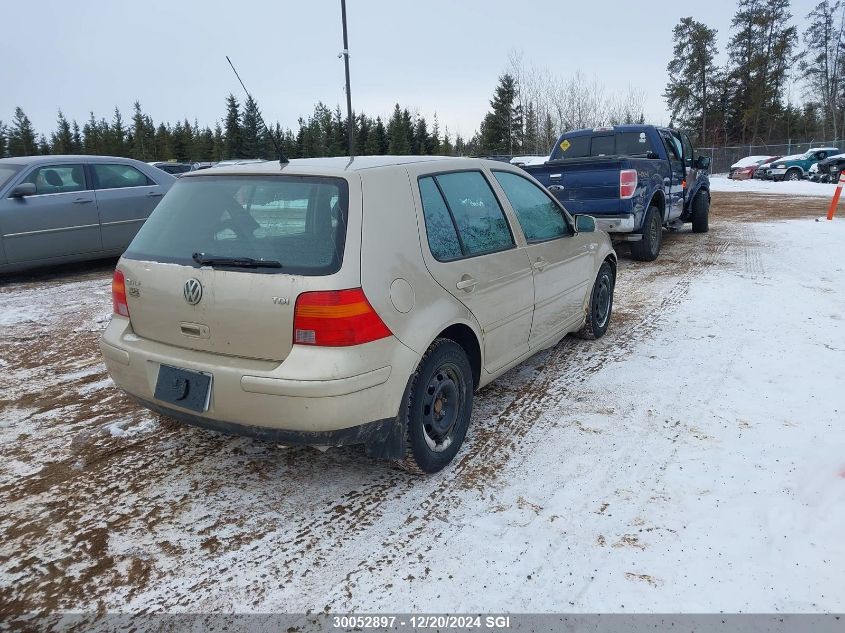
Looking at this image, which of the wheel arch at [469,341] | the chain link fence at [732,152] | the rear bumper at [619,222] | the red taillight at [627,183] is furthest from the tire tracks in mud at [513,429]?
the chain link fence at [732,152]

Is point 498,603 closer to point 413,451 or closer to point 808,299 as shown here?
point 413,451

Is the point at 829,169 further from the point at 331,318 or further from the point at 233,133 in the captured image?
the point at 233,133

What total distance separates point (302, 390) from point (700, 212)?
11.6 metres

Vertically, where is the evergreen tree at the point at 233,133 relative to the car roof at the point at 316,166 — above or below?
above

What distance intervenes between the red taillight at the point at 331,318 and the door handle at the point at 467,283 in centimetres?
75

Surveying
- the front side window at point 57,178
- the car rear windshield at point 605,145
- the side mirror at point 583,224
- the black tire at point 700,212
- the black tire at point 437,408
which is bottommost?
the black tire at point 437,408

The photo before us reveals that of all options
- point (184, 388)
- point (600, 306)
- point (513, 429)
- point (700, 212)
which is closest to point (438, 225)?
point (513, 429)

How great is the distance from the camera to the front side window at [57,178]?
7.98 metres

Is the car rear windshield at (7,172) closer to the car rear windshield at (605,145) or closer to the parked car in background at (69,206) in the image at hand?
the parked car in background at (69,206)

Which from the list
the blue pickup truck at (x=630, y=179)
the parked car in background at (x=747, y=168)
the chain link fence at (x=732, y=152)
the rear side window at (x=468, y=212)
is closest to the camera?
the rear side window at (x=468, y=212)

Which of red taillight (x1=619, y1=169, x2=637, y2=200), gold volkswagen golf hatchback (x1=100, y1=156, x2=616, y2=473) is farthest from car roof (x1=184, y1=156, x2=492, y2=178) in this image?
red taillight (x1=619, y1=169, x2=637, y2=200)

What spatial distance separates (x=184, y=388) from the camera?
287 centimetres

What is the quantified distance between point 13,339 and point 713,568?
19.6ft

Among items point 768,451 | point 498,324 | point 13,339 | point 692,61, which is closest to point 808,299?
point 768,451
